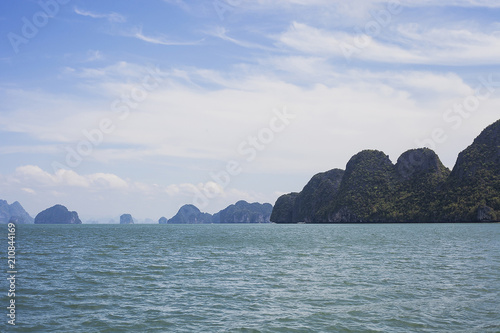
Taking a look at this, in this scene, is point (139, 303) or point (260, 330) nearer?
point (260, 330)

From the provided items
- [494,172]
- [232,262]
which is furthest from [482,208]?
[232,262]

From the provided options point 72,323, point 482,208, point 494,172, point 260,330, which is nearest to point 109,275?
point 72,323

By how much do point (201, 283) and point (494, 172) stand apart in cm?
19694

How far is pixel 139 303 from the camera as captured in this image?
23.1m

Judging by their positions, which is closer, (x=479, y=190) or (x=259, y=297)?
(x=259, y=297)

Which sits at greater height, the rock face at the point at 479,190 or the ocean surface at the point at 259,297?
the rock face at the point at 479,190

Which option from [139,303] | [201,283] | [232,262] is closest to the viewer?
[139,303]

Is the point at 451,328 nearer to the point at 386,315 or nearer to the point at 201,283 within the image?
the point at 386,315

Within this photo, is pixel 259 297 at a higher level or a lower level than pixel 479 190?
lower

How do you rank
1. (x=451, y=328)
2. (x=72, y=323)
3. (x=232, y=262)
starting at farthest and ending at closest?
(x=232, y=262)
(x=72, y=323)
(x=451, y=328)

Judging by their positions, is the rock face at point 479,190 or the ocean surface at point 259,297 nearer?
the ocean surface at point 259,297

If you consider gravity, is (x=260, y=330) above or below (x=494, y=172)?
below

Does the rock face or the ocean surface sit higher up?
the rock face

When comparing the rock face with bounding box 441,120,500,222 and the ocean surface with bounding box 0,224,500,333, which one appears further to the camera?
the rock face with bounding box 441,120,500,222
